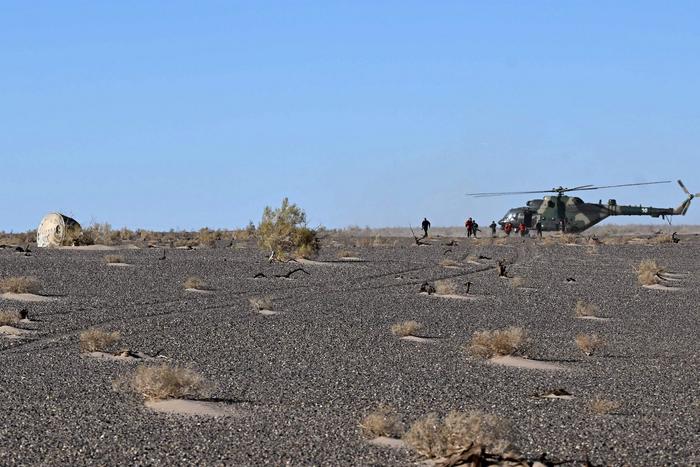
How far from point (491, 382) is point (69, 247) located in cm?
3390

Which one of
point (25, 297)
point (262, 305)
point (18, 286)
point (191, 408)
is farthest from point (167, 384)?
point (18, 286)

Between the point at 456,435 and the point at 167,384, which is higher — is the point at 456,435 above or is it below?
below

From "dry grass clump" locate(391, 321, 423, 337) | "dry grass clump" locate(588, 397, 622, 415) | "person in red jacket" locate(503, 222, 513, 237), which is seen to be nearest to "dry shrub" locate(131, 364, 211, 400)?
"dry grass clump" locate(588, 397, 622, 415)

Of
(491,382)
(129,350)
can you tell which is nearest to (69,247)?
(129,350)

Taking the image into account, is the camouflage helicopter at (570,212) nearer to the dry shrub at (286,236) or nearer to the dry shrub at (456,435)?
the dry shrub at (286,236)

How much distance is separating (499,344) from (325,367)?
291 cm

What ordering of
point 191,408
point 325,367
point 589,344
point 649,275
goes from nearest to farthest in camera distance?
point 191,408, point 325,367, point 589,344, point 649,275

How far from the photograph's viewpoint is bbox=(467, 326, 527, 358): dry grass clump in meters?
17.5

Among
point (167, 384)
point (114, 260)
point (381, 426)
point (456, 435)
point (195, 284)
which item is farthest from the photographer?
point (114, 260)

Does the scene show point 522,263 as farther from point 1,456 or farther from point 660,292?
point 1,456

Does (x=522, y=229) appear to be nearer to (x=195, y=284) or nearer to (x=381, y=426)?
(x=195, y=284)

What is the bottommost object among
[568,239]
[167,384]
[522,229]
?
[167,384]

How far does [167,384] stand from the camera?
12766 mm

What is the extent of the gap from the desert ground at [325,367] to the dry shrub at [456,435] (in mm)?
238
